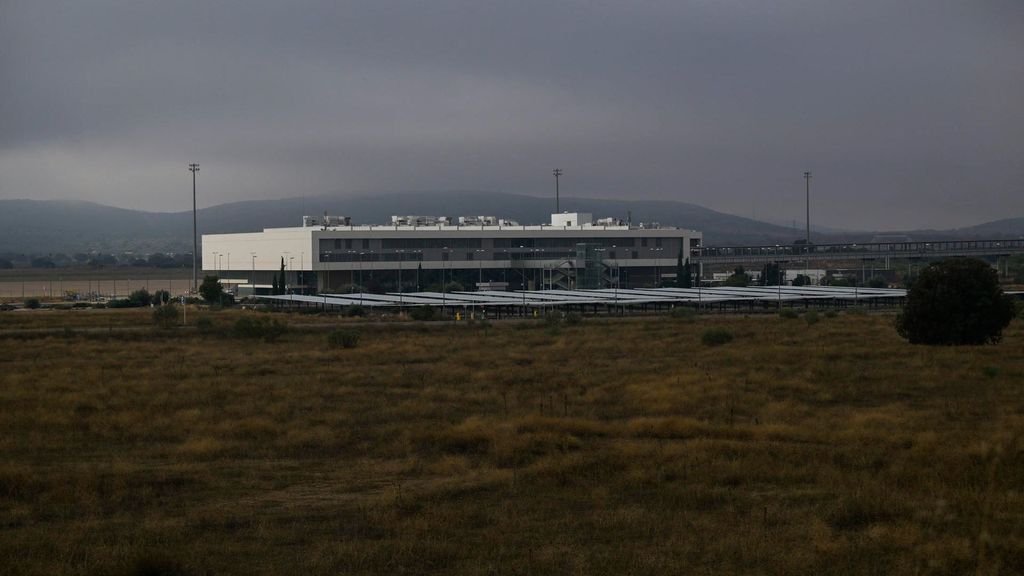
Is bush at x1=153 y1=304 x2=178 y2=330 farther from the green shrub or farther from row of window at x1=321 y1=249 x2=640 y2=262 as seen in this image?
row of window at x1=321 y1=249 x2=640 y2=262

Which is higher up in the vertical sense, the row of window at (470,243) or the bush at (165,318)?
the row of window at (470,243)

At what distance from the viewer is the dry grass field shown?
14195 millimetres

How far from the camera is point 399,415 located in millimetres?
27453

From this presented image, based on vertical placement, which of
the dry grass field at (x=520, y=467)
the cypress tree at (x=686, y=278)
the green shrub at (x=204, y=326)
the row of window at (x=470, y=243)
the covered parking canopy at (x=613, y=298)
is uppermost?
the row of window at (x=470, y=243)

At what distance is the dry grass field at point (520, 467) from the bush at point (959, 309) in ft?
15.6

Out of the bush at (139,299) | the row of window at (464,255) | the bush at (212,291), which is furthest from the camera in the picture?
the row of window at (464,255)

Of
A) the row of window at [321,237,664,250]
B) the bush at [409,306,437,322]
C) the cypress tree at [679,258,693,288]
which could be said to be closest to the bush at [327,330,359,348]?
the bush at [409,306,437,322]

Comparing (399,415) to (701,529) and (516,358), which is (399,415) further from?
(516,358)

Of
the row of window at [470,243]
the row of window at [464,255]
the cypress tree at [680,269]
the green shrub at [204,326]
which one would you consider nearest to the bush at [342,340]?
the green shrub at [204,326]

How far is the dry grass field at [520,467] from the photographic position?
14195 millimetres

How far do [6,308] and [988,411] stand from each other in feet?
324

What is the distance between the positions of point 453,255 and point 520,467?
10891cm

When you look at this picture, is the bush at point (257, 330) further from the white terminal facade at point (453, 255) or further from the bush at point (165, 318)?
the white terminal facade at point (453, 255)

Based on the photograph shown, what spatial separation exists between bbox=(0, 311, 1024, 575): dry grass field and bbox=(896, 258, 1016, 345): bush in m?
4.76
